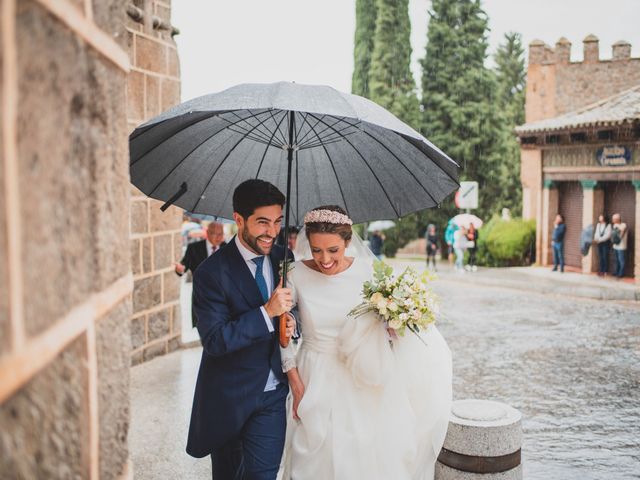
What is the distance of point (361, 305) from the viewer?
3.77 metres

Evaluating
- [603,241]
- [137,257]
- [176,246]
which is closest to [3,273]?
[137,257]

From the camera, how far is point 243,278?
11.3 ft

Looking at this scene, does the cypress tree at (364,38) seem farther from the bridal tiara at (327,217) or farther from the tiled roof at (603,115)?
the bridal tiara at (327,217)

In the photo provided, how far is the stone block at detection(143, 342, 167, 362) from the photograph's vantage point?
8.05m

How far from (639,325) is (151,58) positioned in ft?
Result: 32.0

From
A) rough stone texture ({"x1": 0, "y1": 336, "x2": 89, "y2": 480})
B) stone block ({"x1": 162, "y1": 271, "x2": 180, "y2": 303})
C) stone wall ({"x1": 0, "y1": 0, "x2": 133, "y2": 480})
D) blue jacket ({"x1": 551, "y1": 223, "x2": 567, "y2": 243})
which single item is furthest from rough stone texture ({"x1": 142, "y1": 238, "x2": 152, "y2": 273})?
blue jacket ({"x1": 551, "y1": 223, "x2": 567, "y2": 243})

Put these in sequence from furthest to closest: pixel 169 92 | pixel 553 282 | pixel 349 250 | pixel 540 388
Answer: pixel 553 282
pixel 169 92
pixel 540 388
pixel 349 250

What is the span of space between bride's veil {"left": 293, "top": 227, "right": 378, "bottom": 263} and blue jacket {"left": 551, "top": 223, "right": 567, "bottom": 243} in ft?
60.9

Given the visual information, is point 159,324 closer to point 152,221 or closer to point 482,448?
point 152,221

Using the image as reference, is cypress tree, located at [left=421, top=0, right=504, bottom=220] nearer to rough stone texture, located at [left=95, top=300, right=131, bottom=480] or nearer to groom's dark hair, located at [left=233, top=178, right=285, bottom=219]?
groom's dark hair, located at [left=233, top=178, right=285, bottom=219]

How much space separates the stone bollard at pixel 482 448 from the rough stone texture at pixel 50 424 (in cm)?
316

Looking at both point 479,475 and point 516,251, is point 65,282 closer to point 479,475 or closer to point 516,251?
point 479,475

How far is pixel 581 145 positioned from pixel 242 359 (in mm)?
21373

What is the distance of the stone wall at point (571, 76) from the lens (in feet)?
85.9
